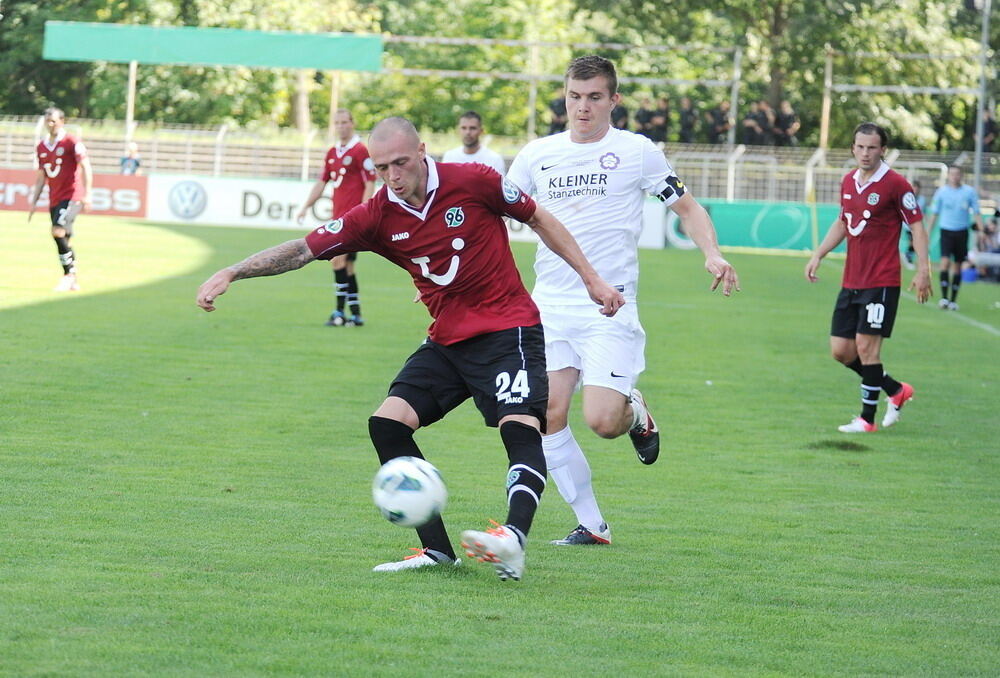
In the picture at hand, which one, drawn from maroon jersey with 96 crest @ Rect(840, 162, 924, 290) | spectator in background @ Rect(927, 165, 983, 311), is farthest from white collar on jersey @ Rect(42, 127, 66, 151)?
spectator in background @ Rect(927, 165, 983, 311)

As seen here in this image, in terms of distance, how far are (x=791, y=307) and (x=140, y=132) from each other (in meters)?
28.7

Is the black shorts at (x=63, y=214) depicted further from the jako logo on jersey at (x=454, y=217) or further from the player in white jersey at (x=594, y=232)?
the jako logo on jersey at (x=454, y=217)

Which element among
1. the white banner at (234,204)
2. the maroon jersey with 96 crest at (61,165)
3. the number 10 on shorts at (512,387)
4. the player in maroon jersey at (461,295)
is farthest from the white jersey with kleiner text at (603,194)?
the white banner at (234,204)

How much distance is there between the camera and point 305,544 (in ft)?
19.4

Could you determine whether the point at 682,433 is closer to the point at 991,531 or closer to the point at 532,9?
the point at 991,531

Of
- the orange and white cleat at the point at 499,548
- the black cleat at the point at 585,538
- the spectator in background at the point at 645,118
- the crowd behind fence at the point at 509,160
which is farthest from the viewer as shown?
the spectator in background at the point at 645,118

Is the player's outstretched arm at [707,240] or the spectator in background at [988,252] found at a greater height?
the player's outstretched arm at [707,240]

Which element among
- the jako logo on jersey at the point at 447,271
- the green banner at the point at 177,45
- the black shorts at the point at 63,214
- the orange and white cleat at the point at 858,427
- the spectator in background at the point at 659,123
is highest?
the green banner at the point at 177,45

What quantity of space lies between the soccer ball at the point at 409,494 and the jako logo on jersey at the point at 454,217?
0.93 meters

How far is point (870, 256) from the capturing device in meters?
10.3

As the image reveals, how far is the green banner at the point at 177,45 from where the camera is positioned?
135ft

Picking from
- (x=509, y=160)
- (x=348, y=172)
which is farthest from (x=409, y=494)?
(x=509, y=160)

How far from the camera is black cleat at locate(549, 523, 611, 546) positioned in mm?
6285

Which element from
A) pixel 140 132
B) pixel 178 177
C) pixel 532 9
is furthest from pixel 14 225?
pixel 532 9
